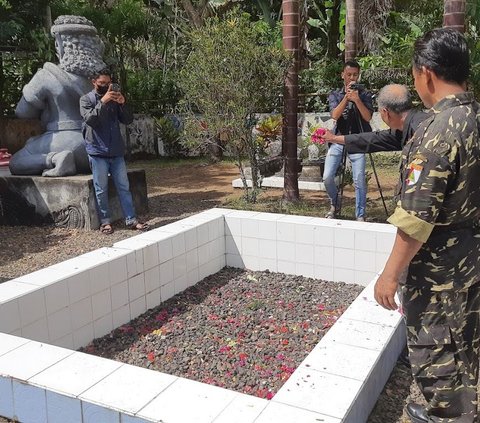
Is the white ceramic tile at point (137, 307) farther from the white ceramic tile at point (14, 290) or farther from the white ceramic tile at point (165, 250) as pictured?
the white ceramic tile at point (14, 290)

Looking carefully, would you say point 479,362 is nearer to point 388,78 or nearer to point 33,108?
point 33,108

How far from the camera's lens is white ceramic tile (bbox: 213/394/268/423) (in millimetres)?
1862

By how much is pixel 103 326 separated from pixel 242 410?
190cm

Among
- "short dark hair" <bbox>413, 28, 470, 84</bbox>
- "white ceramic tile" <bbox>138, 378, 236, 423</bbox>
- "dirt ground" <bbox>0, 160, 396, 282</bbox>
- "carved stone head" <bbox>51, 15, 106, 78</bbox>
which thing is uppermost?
"carved stone head" <bbox>51, 15, 106, 78</bbox>

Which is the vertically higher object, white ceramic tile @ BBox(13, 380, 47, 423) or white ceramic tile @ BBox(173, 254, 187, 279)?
white ceramic tile @ BBox(13, 380, 47, 423)

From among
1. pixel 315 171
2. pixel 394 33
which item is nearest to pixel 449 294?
pixel 315 171

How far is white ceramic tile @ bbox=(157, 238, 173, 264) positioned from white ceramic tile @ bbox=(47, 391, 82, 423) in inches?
78.7

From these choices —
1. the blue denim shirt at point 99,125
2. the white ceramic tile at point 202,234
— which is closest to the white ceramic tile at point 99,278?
the white ceramic tile at point 202,234

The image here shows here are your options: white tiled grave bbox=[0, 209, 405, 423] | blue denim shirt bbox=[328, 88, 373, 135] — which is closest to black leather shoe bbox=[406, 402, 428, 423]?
white tiled grave bbox=[0, 209, 405, 423]

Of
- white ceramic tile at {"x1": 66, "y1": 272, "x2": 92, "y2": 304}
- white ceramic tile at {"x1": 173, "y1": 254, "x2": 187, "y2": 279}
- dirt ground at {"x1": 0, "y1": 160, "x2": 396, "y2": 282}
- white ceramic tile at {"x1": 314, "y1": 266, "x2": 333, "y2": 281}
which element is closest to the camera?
white ceramic tile at {"x1": 66, "y1": 272, "x2": 92, "y2": 304}

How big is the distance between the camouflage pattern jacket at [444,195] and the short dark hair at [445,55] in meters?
0.09

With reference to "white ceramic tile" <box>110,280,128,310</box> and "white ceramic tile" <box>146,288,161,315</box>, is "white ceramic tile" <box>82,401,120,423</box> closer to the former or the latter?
"white ceramic tile" <box>110,280,128,310</box>

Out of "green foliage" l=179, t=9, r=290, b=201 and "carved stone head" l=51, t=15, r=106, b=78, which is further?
"green foliage" l=179, t=9, r=290, b=201

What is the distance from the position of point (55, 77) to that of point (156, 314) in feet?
12.5
